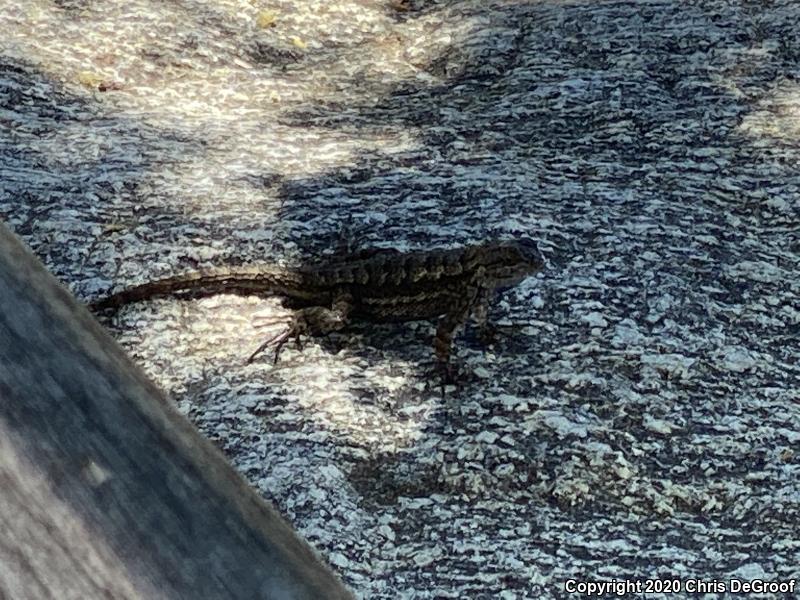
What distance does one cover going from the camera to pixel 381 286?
16.4ft

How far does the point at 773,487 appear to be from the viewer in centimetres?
410

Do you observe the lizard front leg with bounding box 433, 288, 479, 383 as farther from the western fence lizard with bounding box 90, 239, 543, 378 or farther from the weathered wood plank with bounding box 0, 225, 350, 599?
the weathered wood plank with bounding box 0, 225, 350, 599

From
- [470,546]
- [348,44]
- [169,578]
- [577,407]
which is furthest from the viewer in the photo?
[348,44]

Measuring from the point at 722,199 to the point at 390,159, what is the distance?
5.56 feet

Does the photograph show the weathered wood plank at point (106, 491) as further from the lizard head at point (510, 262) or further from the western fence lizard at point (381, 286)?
the lizard head at point (510, 262)

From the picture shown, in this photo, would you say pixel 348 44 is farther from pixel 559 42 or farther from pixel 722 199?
pixel 722 199

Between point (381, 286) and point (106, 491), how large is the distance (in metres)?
3.41

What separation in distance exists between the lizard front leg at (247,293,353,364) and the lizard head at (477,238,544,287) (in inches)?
25.8

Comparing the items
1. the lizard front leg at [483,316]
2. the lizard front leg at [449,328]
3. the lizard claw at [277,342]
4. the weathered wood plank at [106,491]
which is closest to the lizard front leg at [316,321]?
the lizard claw at [277,342]

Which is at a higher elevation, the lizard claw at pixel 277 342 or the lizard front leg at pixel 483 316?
the lizard front leg at pixel 483 316

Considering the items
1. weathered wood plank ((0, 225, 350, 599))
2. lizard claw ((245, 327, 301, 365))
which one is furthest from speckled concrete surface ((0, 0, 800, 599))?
weathered wood plank ((0, 225, 350, 599))

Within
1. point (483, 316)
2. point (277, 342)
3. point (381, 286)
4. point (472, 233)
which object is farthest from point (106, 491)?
point (472, 233)

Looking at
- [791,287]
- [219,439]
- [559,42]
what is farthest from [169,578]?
[559,42]

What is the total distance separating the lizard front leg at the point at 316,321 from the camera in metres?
4.81
